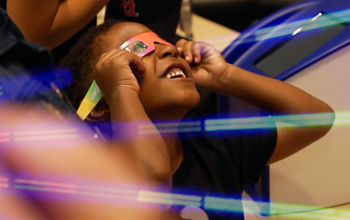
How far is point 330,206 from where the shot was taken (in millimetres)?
768

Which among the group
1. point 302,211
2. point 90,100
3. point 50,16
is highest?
point 50,16

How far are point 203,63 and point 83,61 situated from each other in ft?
0.77

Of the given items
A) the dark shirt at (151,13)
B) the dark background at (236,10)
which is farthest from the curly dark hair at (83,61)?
the dark background at (236,10)

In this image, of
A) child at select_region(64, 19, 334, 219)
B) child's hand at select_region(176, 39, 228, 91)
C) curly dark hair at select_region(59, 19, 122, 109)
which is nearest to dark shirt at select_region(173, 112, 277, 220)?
child at select_region(64, 19, 334, 219)

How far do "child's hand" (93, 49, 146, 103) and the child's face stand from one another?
25 millimetres

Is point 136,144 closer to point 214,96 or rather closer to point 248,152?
point 248,152

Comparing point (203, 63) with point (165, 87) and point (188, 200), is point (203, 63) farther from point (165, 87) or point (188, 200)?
point (188, 200)

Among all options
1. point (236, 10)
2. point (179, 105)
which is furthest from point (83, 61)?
point (236, 10)

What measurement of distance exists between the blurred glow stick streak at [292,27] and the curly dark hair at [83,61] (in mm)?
349

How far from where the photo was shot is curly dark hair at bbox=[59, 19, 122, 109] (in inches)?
27.9

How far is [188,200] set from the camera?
0.67 meters

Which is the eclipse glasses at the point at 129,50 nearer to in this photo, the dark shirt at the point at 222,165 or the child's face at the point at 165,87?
the child's face at the point at 165,87

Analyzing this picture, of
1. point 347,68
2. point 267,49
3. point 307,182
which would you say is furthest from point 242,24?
point 307,182

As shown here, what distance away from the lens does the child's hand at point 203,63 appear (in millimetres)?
758
